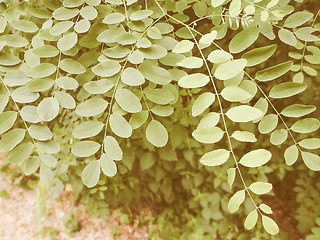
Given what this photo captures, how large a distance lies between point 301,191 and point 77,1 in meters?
1.76

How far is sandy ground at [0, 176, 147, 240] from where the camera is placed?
7.02 feet

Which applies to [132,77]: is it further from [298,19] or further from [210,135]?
[298,19]

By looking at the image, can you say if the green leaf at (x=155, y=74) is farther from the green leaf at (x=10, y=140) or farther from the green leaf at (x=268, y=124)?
the green leaf at (x=10, y=140)

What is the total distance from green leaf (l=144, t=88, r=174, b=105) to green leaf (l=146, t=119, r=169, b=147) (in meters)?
0.07

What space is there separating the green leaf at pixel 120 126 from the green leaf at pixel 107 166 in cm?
8

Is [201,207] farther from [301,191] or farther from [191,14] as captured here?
[191,14]

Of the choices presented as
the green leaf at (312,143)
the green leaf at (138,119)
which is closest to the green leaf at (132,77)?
the green leaf at (138,119)

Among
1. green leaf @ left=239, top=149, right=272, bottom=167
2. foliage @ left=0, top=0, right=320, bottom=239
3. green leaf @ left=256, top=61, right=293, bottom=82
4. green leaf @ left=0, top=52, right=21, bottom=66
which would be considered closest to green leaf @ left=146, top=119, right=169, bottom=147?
foliage @ left=0, top=0, right=320, bottom=239

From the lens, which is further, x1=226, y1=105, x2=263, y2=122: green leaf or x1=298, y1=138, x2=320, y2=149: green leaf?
x1=298, y1=138, x2=320, y2=149: green leaf

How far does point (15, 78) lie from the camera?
0.87 m

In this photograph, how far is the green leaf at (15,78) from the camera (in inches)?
33.9

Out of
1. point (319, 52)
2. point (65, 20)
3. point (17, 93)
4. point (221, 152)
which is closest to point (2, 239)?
point (17, 93)

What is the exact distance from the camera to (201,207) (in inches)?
77.6

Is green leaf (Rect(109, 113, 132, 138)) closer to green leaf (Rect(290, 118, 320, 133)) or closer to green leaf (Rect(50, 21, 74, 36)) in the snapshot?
green leaf (Rect(50, 21, 74, 36))
